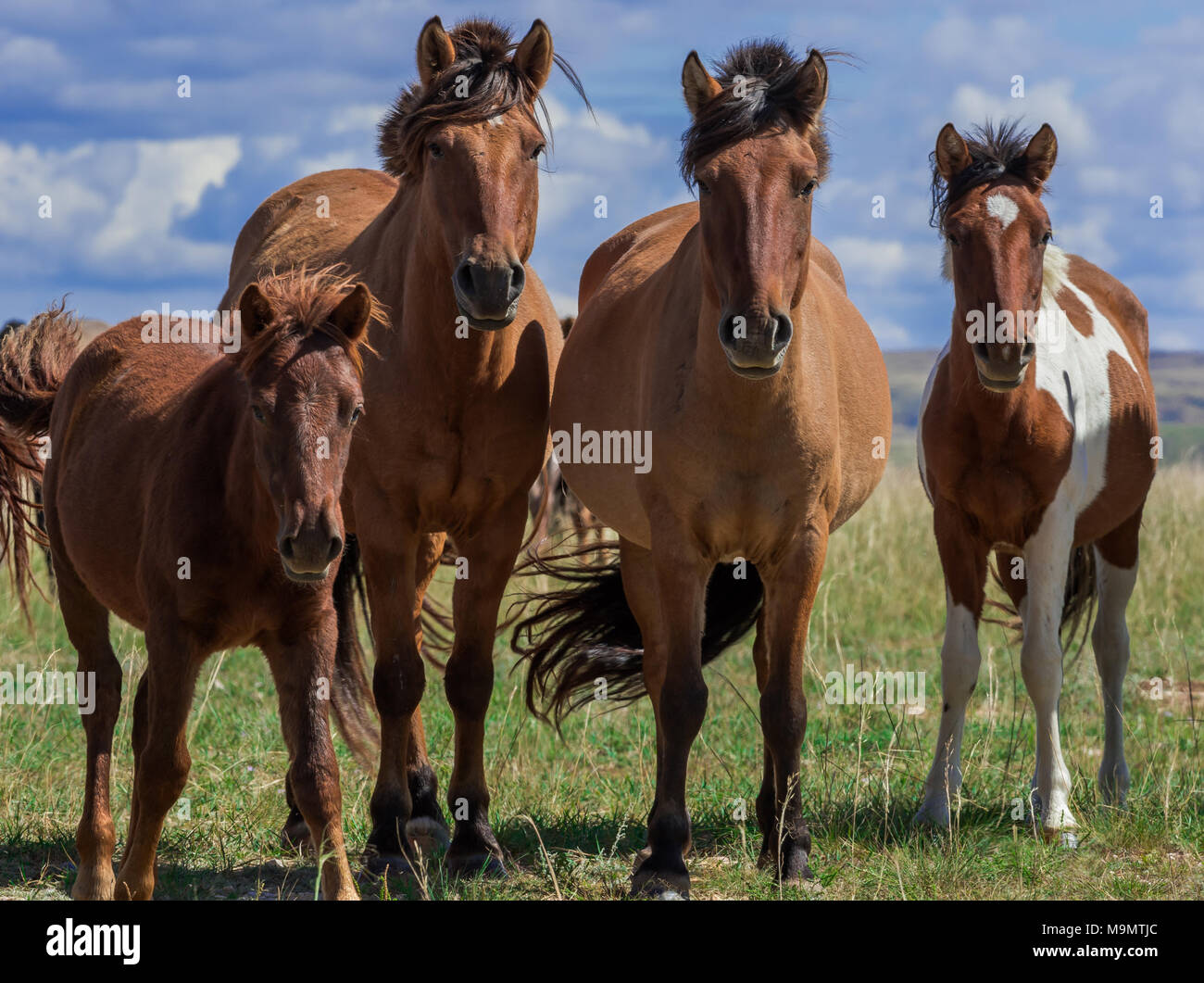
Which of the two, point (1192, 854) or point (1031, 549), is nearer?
point (1192, 854)

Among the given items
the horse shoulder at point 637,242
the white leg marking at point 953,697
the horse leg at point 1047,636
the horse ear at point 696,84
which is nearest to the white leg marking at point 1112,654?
the horse leg at point 1047,636

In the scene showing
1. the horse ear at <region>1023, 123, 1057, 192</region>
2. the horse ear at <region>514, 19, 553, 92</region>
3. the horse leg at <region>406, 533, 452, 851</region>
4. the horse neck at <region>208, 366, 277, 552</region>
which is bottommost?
the horse leg at <region>406, 533, 452, 851</region>

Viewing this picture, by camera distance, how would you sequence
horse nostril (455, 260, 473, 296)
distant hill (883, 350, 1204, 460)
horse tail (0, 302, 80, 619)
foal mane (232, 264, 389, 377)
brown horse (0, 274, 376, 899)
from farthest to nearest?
distant hill (883, 350, 1204, 460)
horse tail (0, 302, 80, 619)
horse nostril (455, 260, 473, 296)
foal mane (232, 264, 389, 377)
brown horse (0, 274, 376, 899)

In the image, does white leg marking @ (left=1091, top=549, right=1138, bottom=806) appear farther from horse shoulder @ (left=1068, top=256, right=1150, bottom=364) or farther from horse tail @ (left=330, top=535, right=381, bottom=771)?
horse tail @ (left=330, top=535, right=381, bottom=771)

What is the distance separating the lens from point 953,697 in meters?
5.91

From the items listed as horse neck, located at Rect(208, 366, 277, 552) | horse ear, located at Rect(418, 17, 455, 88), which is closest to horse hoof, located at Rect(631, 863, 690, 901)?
horse neck, located at Rect(208, 366, 277, 552)

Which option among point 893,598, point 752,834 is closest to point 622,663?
point 752,834

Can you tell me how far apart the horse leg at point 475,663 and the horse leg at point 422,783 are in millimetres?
250

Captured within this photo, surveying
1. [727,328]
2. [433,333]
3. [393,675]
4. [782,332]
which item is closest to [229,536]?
[393,675]

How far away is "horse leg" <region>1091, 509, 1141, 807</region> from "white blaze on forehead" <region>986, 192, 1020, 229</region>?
6.79 feet

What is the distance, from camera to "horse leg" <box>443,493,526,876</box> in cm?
530

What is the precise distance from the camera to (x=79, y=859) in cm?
490

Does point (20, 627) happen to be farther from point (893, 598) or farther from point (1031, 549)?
point (1031, 549)
